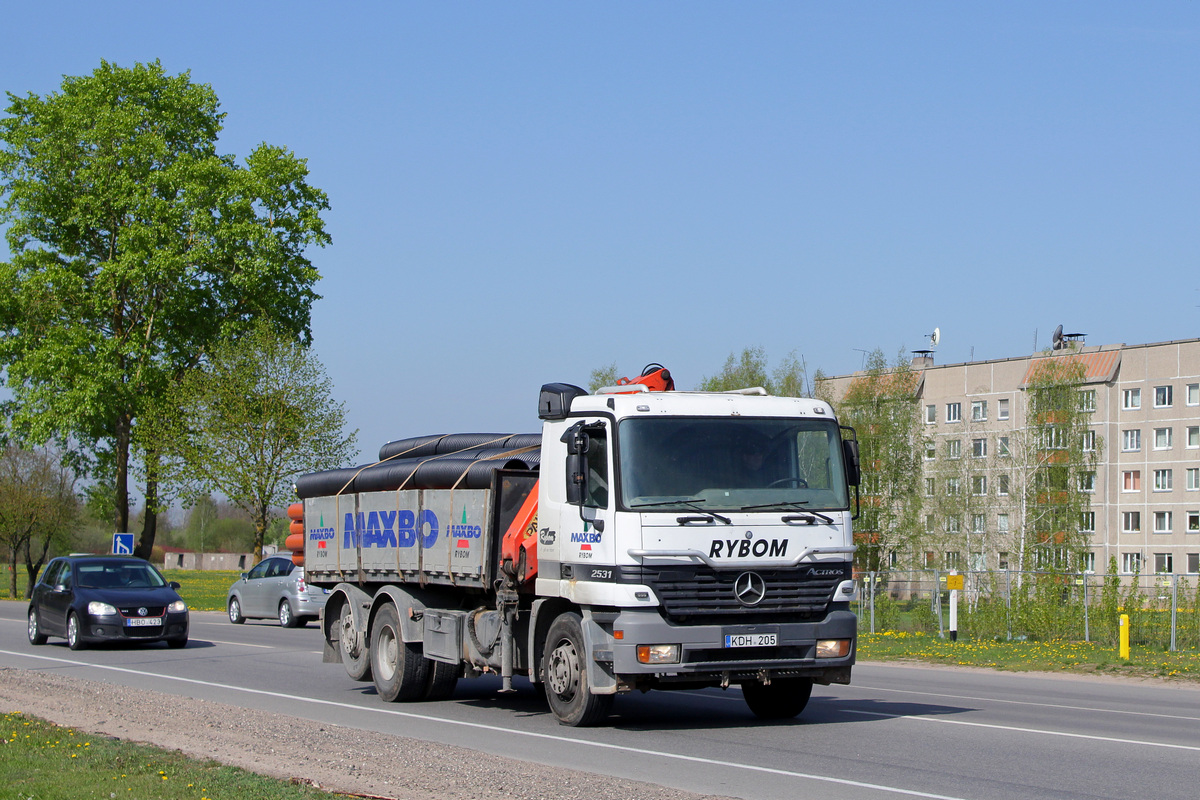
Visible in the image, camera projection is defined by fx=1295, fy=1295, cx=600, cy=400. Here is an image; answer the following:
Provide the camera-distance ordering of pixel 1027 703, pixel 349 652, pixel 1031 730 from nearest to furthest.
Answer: pixel 1031 730
pixel 1027 703
pixel 349 652

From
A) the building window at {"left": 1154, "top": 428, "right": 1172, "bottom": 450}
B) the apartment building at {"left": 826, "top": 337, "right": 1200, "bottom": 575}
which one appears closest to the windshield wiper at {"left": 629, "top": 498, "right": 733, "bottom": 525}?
the apartment building at {"left": 826, "top": 337, "right": 1200, "bottom": 575}

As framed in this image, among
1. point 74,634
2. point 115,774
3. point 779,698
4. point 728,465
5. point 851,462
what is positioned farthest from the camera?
point 74,634

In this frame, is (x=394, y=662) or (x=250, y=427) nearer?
(x=394, y=662)

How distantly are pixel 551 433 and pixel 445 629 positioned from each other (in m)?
2.66

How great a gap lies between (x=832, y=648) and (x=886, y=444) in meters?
50.2

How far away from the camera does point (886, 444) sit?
6028 cm

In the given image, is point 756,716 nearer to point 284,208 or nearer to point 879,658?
point 879,658

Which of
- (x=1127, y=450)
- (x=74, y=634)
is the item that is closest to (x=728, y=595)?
(x=74, y=634)

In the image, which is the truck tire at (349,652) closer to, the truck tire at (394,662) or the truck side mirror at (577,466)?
the truck tire at (394,662)

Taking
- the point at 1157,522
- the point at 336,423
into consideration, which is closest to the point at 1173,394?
the point at 1157,522

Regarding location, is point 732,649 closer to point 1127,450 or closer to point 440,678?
point 440,678

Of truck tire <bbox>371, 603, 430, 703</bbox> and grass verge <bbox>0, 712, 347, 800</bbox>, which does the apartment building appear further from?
grass verge <bbox>0, 712, 347, 800</bbox>

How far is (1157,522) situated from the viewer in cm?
7562

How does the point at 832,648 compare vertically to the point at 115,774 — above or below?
above
